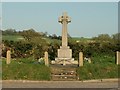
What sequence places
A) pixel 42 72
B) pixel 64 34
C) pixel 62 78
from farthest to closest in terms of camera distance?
pixel 64 34
pixel 42 72
pixel 62 78

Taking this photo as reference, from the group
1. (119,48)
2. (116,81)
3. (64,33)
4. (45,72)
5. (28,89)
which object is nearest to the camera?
(28,89)

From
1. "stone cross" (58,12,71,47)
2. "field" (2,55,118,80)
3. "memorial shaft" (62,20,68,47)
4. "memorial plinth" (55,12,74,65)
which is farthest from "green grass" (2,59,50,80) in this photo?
"stone cross" (58,12,71,47)

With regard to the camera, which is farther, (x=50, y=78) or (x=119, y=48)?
(x=119, y=48)

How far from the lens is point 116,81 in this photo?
1994 centimetres

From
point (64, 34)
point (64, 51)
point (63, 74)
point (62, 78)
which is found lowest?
point (62, 78)

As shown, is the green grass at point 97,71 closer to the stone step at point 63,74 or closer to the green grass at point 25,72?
the stone step at point 63,74

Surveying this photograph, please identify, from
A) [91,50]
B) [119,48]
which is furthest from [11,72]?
[119,48]

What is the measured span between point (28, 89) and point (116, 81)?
658cm

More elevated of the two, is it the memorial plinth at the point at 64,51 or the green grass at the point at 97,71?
the memorial plinth at the point at 64,51

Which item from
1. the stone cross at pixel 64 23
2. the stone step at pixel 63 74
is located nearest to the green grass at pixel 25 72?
the stone step at pixel 63 74

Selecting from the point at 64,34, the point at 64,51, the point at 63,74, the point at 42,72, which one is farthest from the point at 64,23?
the point at 42,72

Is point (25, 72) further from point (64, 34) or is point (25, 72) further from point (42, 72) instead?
point (64, 34)

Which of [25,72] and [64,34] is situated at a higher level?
[64,34]

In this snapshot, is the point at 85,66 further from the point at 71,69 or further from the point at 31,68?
the point at 31,68
